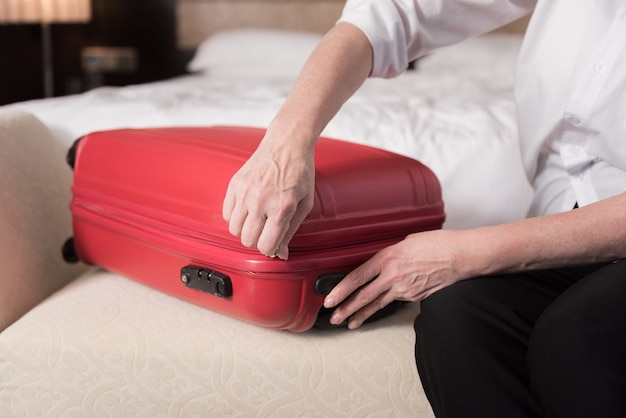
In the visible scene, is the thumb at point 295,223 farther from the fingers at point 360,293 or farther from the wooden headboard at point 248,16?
the wooden headboard at point 248,16

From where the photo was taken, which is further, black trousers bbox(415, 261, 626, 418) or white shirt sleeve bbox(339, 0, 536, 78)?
white shirt sleeve bbox(339, 0, 536, 78)

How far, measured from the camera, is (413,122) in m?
1.71

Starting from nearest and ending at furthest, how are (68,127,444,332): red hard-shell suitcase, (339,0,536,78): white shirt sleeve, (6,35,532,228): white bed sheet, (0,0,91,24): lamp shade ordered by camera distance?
(68,127,444,332): red hard-shell suitcase → (339,0,536,78): white shirt sleeve → (6,35,532,228): white bed sheet → (0,0,91,24): lamp shade

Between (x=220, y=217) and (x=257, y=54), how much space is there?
248 centimetres

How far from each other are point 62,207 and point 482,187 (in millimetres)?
861

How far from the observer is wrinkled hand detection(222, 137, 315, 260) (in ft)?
3.00

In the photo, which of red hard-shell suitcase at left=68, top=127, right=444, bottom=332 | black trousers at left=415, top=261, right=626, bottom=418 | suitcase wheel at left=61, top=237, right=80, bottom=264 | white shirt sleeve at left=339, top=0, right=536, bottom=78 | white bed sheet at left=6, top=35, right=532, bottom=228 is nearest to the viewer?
black trousers at left=415, top=261, right=626, bottom=418

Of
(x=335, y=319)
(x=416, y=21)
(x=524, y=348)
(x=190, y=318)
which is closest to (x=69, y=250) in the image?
(x=190, y=318)

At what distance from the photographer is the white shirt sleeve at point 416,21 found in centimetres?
115

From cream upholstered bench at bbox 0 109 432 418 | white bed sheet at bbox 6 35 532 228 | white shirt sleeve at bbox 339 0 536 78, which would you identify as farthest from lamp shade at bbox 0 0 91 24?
white shirt sleeve at bbox 339 0 536 78

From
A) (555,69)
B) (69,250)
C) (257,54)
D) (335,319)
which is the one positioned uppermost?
(555,69)

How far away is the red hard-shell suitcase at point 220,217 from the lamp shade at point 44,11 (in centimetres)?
220

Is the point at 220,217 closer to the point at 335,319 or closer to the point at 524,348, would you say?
the point at 335,319

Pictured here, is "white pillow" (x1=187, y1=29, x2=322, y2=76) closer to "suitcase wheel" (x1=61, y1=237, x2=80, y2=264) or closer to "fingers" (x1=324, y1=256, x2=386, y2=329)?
"suitcase wheel" (x1=61, y1=237, x2=80, y2=264)
